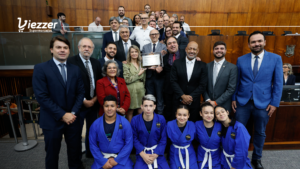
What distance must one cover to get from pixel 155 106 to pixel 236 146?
0.99m

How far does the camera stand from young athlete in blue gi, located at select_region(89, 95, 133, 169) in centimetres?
173

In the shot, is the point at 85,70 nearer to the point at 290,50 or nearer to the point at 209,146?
the point at 209,146

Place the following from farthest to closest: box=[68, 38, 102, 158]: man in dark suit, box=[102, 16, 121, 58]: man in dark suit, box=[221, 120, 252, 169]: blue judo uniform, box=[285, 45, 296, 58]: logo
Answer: box=[285, 45, 296, 58]: logo < box=[102, 16, 121, 58]: man in dark suit < box=[68, 38, 102, 158]: man in dark suit < box=[221, 120, 252, 169]: blue judo uniform

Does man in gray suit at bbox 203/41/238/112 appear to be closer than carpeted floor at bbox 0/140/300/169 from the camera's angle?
Yes

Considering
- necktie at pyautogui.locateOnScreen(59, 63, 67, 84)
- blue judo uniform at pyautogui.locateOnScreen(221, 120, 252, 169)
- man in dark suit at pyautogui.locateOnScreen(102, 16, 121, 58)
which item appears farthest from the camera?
man in dark suit at pyautogui.locateOnScreen(102, 16, 121, 58)

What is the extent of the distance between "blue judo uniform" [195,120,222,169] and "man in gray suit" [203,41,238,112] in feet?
1.08

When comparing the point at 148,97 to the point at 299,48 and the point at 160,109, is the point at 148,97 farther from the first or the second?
the point at 299,48

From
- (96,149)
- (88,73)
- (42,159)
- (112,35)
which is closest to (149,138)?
(96,149)

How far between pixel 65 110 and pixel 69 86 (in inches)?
10.2

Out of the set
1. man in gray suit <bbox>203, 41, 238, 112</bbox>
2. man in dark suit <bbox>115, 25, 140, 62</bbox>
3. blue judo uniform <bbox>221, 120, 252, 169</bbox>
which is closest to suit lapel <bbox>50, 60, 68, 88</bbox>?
man in dark suit <bbox>115, 25, 140, 62</bbox>

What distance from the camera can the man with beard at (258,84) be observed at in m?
1.85

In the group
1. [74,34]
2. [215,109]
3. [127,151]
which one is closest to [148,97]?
[127,151]

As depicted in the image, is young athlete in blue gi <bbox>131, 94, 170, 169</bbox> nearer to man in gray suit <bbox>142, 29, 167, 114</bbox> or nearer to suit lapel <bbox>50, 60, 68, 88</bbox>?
man in gray suit <bbox>142, 29, 167, 114</bbox>

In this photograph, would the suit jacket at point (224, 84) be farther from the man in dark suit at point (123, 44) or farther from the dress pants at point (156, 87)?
the man in dark suit at point (123, 44)
